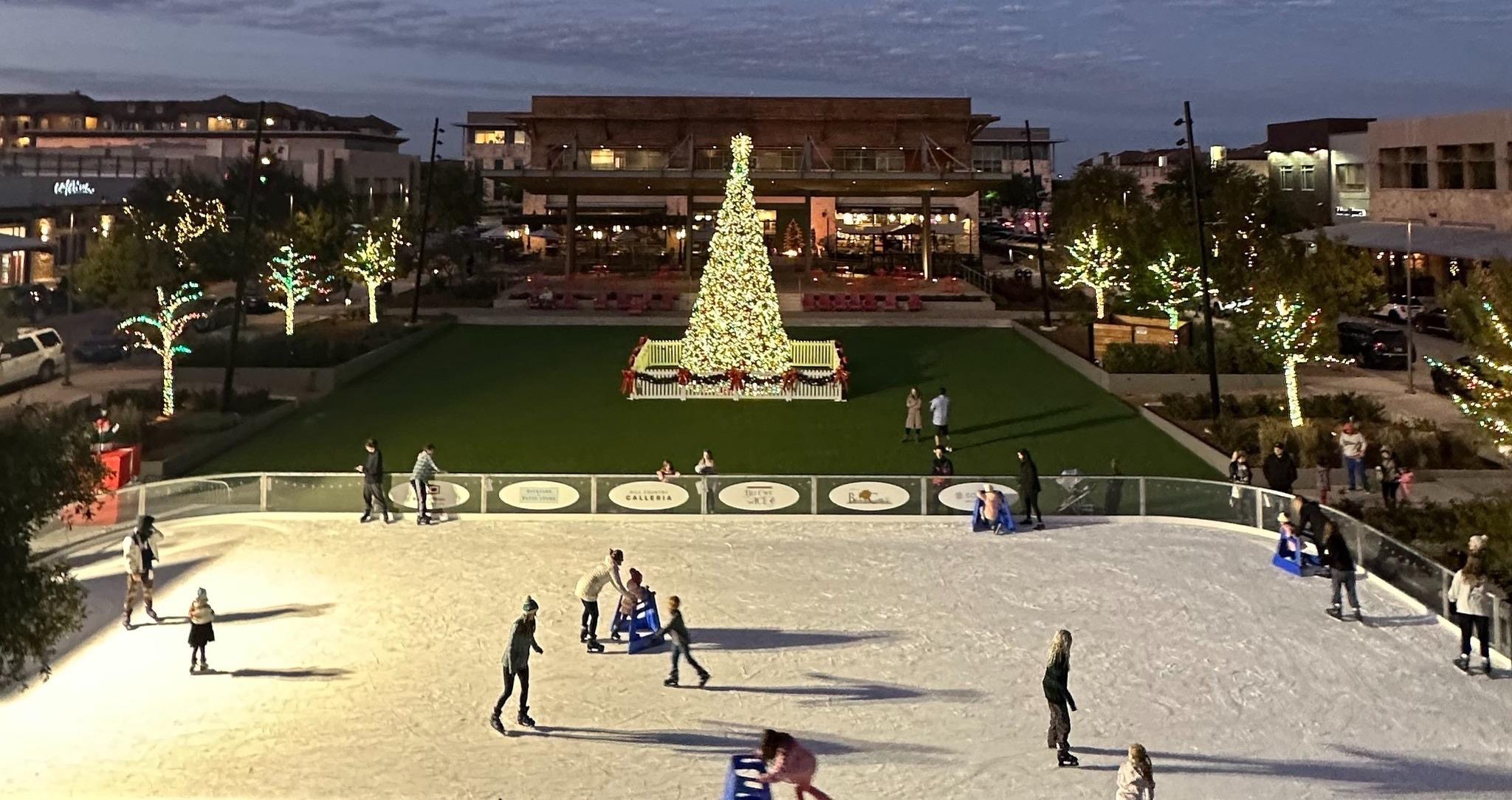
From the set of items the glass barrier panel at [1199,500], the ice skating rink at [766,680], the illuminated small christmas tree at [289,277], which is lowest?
the ice skating rink at [766,680]

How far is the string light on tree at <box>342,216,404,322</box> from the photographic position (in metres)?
48.8

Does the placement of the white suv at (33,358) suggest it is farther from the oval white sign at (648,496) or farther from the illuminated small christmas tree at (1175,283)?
the illuminated small christmas tree at (1175,283)

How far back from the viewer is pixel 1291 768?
507 inches

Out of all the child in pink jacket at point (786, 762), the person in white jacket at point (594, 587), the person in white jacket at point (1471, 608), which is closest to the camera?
the child in pink jacket at point (786, 762)

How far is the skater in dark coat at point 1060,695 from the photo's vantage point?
41.5ft

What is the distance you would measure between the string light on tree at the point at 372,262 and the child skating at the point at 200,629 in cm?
3402

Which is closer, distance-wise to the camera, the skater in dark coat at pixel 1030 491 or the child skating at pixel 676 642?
the child skating at pixel 676 642

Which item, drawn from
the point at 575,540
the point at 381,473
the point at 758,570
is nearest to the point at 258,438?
the point at 381,473

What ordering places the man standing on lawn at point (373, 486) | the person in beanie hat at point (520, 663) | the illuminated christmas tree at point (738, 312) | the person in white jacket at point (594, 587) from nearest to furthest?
the person in beanie hat at point (520, 663) < the person in white jacket at point (594, 587) < the man standing on lawn at point (373, 486) < the illuminated christmas tree at point (738, 312)

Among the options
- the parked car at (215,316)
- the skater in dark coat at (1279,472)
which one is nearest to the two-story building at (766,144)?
the parked car at (215,316)

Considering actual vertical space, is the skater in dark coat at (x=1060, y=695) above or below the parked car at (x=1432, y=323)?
below

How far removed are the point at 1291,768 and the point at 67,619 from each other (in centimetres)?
1086

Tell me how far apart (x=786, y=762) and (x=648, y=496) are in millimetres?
12044

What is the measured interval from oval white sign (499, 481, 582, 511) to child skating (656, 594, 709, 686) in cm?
768
